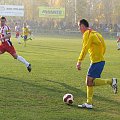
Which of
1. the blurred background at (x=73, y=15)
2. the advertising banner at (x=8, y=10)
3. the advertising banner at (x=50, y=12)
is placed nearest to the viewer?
the advertising banner at (x=8, y=10)

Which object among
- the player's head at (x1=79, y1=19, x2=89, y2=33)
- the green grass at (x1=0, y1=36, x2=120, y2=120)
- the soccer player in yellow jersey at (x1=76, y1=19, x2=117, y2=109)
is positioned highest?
the player's head at (x1=79, y1=19, x2=89, y2=33)

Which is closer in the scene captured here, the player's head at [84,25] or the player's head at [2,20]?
the player's head at [84,25]

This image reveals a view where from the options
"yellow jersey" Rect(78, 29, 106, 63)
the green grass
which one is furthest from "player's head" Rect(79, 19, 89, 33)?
the green grass

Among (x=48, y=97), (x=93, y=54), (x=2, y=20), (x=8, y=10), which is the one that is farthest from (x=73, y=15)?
(x=93, y=54)

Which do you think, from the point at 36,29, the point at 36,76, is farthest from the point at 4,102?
the point at 36,29

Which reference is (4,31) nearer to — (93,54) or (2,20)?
(2,20)

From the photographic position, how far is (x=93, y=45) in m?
8.80

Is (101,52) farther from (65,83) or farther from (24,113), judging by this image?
(65,83)

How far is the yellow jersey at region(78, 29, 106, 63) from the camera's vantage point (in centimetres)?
863

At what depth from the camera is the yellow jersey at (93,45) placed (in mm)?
8633

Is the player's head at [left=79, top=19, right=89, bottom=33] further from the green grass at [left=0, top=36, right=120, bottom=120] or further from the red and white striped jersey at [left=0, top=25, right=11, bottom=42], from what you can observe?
the red and white striped jersey at [left=0, top=25, right=11, bottom=42]

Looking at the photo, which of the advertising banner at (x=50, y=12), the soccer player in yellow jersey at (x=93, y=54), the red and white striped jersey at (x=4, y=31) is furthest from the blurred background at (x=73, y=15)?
the soccer player in yellow jersey at (x=93, y=54)

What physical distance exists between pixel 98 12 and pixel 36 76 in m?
76.9

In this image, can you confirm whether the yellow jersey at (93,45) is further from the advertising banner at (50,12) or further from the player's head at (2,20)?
the advertising banner at (50,12)
